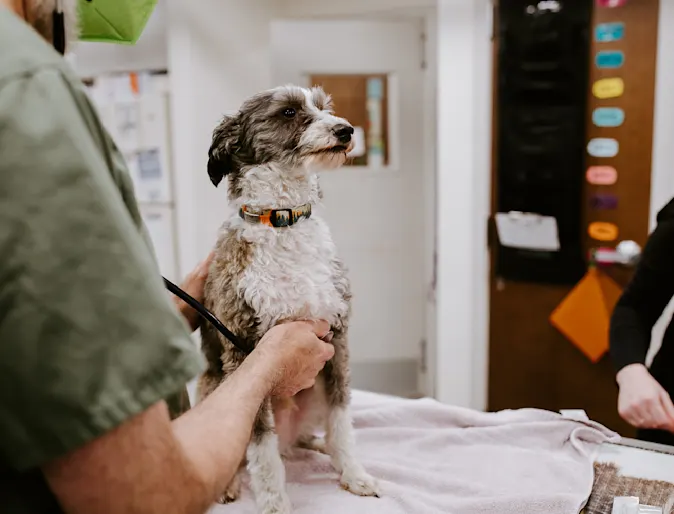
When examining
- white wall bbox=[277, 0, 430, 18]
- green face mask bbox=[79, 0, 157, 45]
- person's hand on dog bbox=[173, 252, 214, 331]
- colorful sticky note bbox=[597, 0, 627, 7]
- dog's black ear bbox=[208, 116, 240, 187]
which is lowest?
person's hand on dog bbox=[173, 252, 214, 331]

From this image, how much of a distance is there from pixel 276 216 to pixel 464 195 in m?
1.89

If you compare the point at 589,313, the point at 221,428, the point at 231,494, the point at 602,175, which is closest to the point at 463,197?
the point at 602,175

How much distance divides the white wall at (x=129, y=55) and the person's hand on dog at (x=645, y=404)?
7.62 ft

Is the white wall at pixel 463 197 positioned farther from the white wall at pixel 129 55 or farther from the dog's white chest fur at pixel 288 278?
the dog's white chest fur at pixel 288 278

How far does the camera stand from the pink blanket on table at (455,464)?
109cm

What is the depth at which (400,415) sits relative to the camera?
4.72ft

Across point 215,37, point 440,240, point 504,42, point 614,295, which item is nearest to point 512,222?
point 440,240

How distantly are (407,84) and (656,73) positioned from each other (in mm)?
1177

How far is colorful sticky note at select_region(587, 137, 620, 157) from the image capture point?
2648 millimetres

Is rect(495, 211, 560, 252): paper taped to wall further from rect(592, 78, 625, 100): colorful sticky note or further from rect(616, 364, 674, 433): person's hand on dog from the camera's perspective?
rect(616, 364, 674, 433): person's hand on dog

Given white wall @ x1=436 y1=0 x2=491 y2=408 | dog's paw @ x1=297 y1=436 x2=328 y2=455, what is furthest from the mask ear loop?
white wall @ x1=436 y1=0 x2=491 y2=408

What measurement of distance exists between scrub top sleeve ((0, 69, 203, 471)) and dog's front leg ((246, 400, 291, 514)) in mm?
579

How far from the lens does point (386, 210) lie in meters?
3.40

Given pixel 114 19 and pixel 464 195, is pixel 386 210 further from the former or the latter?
pixel 114 19
